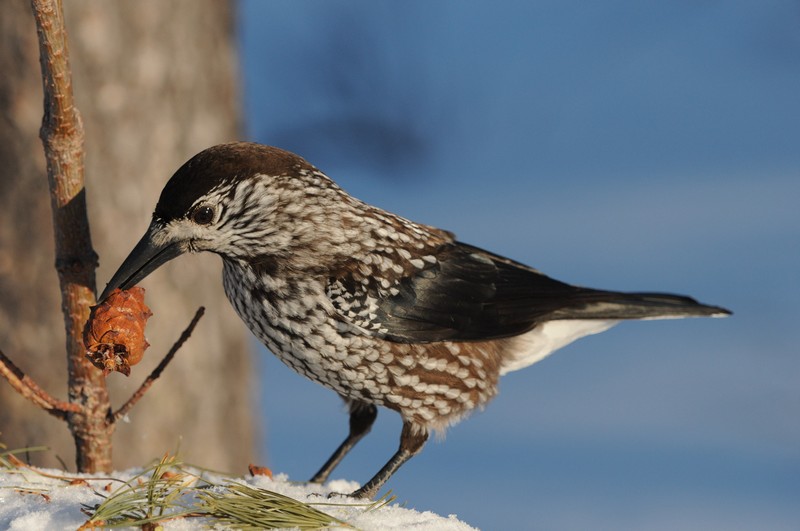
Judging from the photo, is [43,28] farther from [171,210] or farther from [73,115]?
[171,210]

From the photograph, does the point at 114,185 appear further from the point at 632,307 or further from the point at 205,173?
the point at 632,307

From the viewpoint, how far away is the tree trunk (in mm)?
5016

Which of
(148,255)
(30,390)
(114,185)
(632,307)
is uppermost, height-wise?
(114,185)

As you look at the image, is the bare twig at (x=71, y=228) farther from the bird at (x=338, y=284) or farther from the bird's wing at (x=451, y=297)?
the bird's wing at (x=451, y=297)

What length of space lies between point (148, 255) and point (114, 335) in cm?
37

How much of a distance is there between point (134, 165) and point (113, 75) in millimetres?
523

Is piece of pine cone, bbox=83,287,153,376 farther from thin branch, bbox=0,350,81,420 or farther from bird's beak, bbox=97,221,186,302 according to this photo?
thin branch, bbox=0,350,81,420

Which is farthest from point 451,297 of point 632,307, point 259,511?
point 259,511

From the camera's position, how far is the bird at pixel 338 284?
3041 millimetres

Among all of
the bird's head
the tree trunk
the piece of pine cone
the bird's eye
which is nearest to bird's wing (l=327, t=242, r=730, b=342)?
the bird's head

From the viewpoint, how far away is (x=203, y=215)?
10.0 ft

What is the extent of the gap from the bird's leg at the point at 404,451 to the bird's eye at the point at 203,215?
1.08 m

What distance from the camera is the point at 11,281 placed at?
5.11 m

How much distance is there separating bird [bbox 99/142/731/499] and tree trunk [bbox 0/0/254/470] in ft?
6.41
